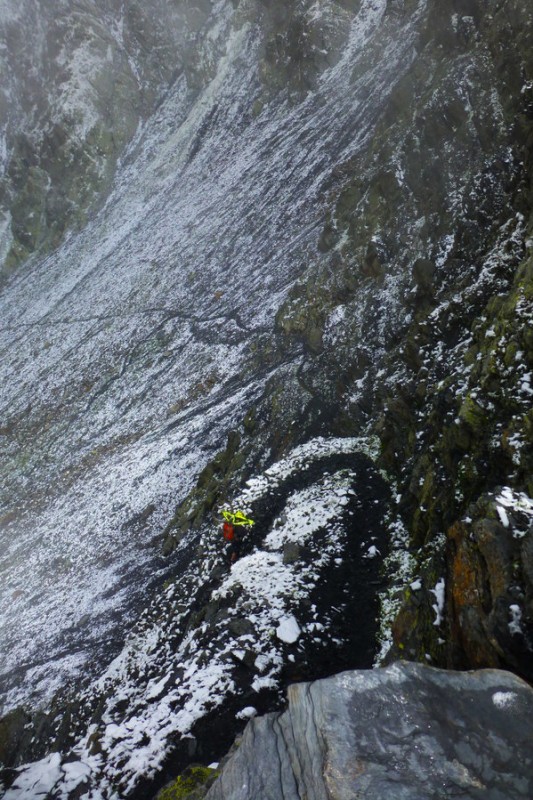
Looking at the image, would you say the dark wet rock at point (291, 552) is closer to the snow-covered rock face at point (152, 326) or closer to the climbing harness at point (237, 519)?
the climbing harness at point (237, 519)

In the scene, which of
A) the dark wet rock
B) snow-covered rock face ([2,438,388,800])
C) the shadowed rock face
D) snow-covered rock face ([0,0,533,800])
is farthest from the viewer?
the dark wet rock

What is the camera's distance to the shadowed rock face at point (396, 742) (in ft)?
12.8

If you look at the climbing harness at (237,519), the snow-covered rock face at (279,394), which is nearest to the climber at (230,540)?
the climbing harness at (237,519)

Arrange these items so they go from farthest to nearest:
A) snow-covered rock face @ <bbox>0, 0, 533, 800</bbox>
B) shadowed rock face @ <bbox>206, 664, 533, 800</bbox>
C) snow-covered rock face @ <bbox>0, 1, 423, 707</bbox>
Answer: snow-covered rock face @ <bbox>0, 1, 423, 707</bbox> → snow-covered rock face @ <bbox>0, 0, 533, 800</bbox> → shadowed rock face @ <bbox>206, 664, 533, 800</bbox>

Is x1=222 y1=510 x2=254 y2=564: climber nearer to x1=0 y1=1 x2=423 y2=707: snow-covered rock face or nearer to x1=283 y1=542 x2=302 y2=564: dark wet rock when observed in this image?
x1=283 y1=542 x2=302 y2=564: dark wet rock

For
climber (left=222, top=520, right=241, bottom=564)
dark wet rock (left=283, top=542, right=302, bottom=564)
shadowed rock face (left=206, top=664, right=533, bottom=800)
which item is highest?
shadowed rock face (left=206, top=664, right=533, bottom=800)

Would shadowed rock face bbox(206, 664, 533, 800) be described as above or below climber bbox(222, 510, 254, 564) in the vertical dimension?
above

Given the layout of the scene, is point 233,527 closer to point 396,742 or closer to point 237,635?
point 237,635

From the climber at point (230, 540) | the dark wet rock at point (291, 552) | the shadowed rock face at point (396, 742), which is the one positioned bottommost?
the dark wet rock at point (291, 552)

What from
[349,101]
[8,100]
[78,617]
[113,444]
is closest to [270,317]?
[113,444]

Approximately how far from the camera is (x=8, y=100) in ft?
181

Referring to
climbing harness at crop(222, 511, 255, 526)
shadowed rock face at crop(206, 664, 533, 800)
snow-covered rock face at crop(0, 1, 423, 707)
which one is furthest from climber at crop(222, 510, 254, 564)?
shadowed rock face at crop(206, 664, 533, 800)

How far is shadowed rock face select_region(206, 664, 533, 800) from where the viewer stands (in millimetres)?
3900

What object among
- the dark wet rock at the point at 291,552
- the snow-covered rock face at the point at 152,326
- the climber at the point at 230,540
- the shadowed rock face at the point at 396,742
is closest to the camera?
the shadowed rock face at the point at 396,742
